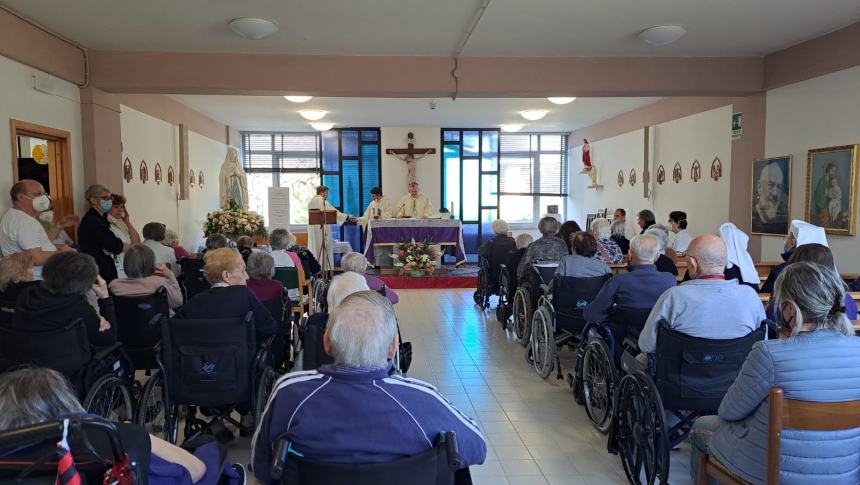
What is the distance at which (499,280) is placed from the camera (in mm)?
6598

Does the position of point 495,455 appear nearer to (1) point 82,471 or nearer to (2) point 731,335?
(2) point 731,335

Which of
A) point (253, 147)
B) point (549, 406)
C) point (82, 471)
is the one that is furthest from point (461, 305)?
point (253, 147)

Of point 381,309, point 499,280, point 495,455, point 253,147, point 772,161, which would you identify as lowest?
point 495,455

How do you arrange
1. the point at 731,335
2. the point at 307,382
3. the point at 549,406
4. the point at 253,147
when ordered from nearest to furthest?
the point at 307,382, the point at 731,335, the point at 549,406, the point at 253,147

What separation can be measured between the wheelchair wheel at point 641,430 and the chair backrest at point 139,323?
8.33ft

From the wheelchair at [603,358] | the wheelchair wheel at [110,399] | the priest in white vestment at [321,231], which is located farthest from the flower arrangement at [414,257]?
the wheelchair wheel at [110,399]

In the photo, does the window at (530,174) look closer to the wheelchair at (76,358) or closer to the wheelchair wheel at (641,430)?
the wheelchair wheel at (641,430)

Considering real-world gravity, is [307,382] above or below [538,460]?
above

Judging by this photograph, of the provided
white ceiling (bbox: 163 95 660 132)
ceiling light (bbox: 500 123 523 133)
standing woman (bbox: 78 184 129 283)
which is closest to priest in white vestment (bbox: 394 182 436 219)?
white ceiling (bbox: 163 95 660 132)

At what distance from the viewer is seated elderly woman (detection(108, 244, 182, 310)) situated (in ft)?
11.3

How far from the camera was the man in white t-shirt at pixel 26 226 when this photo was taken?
407 centimetres

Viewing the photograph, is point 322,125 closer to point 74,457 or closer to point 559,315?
point 559,315

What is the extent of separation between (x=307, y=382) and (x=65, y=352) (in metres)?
1.82

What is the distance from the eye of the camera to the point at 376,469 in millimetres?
1329
